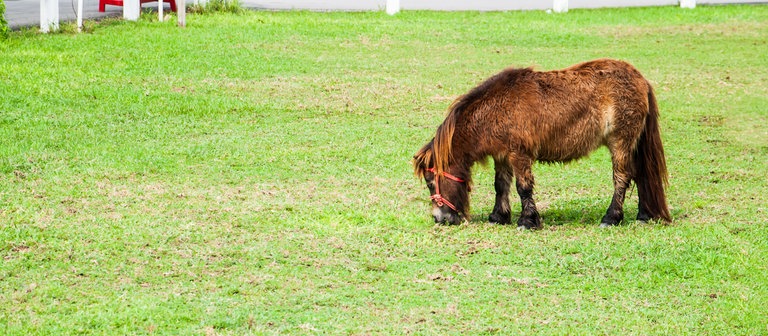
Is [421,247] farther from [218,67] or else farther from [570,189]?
[218,67]

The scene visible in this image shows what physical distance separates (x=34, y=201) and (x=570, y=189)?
4.79 m

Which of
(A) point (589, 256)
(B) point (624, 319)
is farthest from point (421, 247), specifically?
(B) point (624, 319)

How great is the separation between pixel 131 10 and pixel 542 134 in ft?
39.4

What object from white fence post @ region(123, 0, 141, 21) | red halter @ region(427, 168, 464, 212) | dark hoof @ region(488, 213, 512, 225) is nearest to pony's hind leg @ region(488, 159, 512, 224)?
dark hoof @ region(488, 213, 512, 225)

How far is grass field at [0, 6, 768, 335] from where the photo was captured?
6543mm

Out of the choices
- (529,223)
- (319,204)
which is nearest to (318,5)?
(319,204)

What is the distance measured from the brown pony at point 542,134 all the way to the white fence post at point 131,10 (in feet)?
37.4

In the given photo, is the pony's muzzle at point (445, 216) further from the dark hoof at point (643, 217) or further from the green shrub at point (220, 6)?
the green shrub at point (220, 6)

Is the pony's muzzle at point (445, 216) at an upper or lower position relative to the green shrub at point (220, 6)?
lower

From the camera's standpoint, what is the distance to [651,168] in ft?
28.0

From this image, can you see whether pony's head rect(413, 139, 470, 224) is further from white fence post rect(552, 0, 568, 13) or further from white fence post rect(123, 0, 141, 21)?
white fence post rect(552, 0, 568, 13)

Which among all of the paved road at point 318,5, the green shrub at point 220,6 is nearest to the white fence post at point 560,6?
the paved road at point 318,5

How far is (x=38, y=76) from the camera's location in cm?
1368

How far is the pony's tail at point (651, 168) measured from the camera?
8.52 m
